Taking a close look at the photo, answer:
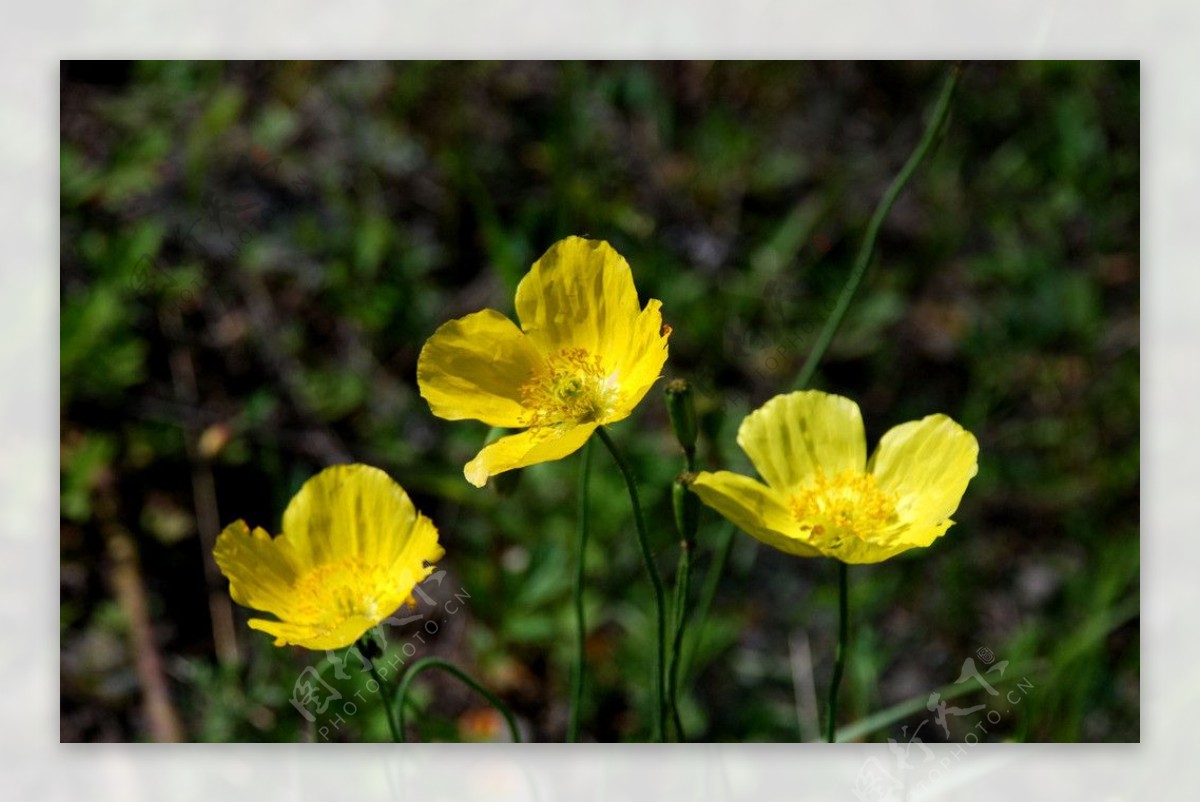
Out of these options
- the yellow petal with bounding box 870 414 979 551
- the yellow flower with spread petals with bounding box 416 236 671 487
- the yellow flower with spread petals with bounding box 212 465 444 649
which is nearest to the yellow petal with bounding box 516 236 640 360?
the yellow flower with spread petals with bounding box 416 236 671 487

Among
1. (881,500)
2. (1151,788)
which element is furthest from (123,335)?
(1151,788)

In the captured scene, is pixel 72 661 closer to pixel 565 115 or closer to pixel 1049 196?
pixel 565 115

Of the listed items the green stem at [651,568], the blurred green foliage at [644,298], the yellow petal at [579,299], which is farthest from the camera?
the blurred green foliage at [644,298]

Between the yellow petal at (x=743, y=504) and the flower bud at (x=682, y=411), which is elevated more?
the flower bud at (x=682, y=411)

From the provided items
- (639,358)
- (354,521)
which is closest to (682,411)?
(639,358)

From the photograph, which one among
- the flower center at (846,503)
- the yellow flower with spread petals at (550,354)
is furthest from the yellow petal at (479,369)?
the flower center at (846,503)

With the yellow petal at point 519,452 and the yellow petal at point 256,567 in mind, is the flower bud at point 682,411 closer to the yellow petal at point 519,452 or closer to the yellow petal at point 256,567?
the yellow petal at point 519,452
